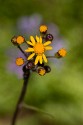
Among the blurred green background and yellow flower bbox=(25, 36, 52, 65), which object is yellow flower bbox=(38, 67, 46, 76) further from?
the blurred green background

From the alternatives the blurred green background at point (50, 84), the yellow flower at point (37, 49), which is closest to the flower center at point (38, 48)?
the yellow flower at point (37, 49)

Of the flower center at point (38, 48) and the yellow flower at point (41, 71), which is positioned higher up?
the flower center at point (38, 48)

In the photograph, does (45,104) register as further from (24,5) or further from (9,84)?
(24,5)

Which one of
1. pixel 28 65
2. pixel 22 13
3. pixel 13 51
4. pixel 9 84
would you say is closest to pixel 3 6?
pixel 22 13

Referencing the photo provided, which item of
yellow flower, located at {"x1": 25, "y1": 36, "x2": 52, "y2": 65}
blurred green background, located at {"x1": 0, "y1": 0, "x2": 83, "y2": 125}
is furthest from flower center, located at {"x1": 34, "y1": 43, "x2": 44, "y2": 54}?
blurred green background, located at {"x1": 0, "y1": 0, "x2": 83, "y2": 125}

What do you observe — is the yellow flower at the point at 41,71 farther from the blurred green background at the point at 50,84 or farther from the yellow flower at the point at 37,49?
the blurred green background at the point at 50,84

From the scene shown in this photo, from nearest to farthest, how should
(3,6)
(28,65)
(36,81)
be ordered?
1. (28,65)
2. (36,81)
3. (3,6)

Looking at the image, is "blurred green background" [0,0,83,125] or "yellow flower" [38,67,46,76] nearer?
"yellow flower" [38,67,46,76]

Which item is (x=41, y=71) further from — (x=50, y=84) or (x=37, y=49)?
(x=50, y=84)

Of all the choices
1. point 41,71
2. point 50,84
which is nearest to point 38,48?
point 41,71
